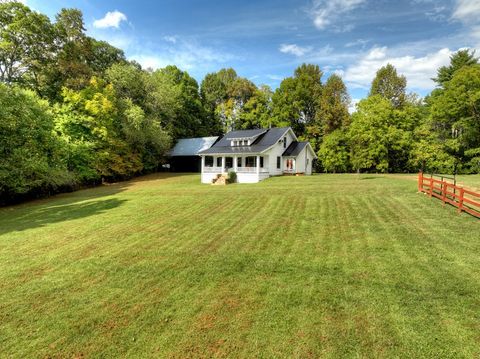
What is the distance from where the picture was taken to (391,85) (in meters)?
47.8

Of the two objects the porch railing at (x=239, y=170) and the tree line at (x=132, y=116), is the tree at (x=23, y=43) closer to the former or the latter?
the tree line at (x=132, y=116)

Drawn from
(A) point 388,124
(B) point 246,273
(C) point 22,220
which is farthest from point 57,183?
(A) point 388,124

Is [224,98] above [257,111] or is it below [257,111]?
above

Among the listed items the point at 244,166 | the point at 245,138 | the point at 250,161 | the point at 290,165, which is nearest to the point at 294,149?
the point at 290,165

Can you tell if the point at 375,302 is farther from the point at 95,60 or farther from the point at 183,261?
the point at 95,60

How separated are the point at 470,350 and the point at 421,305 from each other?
1209mm

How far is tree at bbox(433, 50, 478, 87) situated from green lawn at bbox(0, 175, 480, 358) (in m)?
42.3

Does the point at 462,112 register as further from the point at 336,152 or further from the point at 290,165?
the point at 290,165

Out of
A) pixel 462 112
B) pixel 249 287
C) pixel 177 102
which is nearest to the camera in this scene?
pixel 249 287

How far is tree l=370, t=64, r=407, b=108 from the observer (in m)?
47.3

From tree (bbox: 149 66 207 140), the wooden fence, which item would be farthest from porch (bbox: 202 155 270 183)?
tree (bbox: 149 66 207 140)

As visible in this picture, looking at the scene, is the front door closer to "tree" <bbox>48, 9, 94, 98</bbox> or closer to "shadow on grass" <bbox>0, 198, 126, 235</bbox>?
"shadow on grass" <bbox>0, 198, 126, 235</bbox>

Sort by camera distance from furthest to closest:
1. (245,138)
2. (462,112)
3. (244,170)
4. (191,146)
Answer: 1. (191,146)
2. (245,138)
3. (462,112)
4. (244,170)

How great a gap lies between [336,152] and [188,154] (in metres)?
23.2
